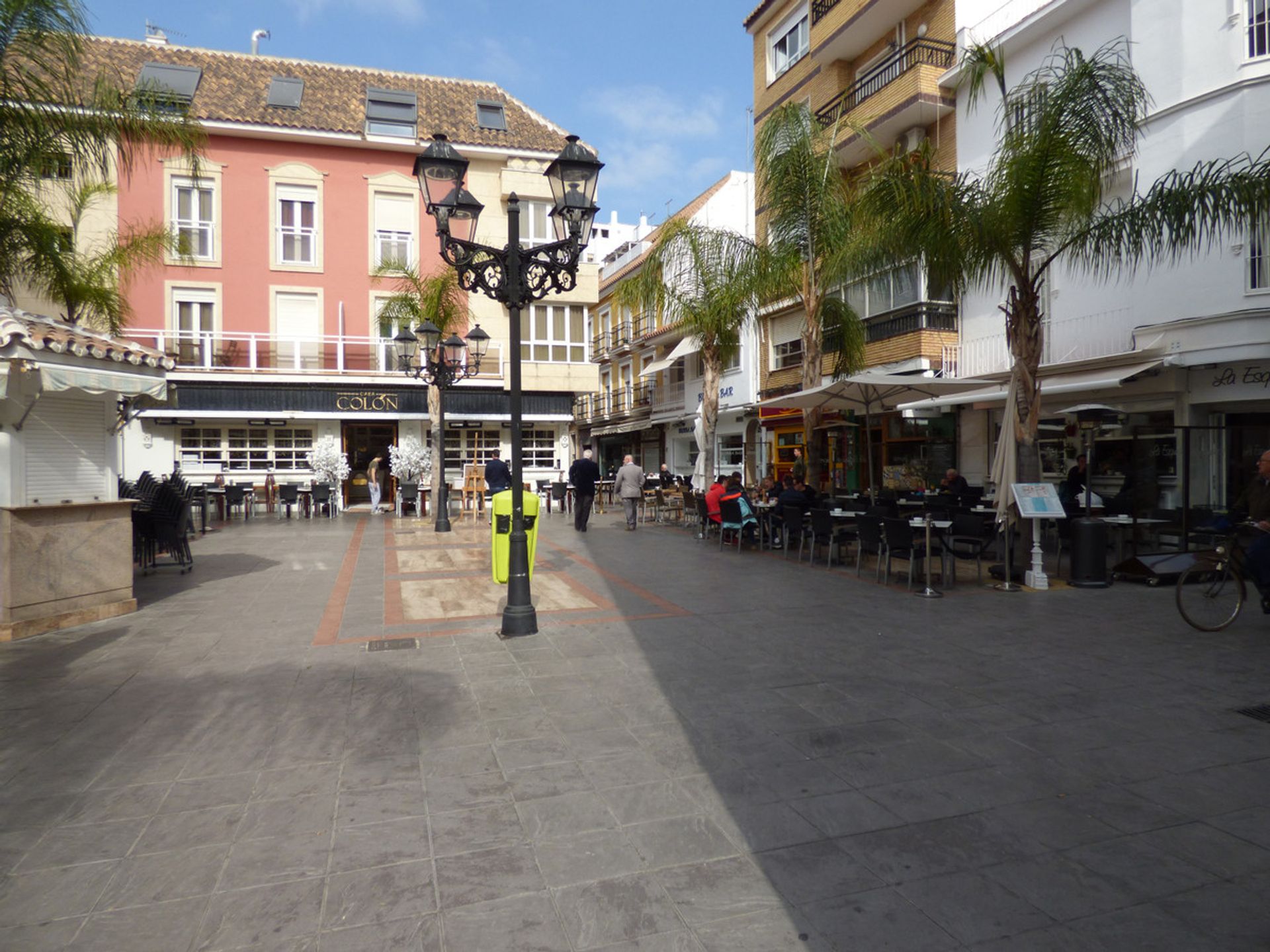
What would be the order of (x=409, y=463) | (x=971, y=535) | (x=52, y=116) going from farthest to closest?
1. (x=409, y=463)
2. (x=971, y=535)
3. (x=52, y=116)

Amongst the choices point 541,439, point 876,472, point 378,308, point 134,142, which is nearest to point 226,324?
point 378,308

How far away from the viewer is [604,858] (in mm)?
3104

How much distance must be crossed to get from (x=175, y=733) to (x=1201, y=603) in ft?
26.0

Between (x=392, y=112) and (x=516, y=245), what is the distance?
23.7 meters

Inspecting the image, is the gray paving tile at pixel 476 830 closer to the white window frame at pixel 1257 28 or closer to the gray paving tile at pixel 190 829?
the gray paving tile at pixel 190 829

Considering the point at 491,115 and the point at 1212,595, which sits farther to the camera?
the point at 491,115

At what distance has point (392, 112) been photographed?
2691cm

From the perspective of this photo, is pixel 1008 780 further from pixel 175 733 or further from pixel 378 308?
pixel 378 308

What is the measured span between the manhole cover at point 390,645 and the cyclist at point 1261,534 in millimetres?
7058

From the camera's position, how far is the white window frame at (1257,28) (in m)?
11.2

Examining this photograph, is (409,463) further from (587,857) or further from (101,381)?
(587,857)

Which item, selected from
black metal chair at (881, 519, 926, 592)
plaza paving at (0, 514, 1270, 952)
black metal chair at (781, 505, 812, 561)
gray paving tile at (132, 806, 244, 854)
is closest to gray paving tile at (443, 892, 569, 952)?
plaza paving at (0, 514, 1270, 952)

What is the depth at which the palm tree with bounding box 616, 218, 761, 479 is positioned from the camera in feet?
49.7

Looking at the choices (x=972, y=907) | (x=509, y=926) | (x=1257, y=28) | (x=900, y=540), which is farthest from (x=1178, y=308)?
(x=509, y=926)
